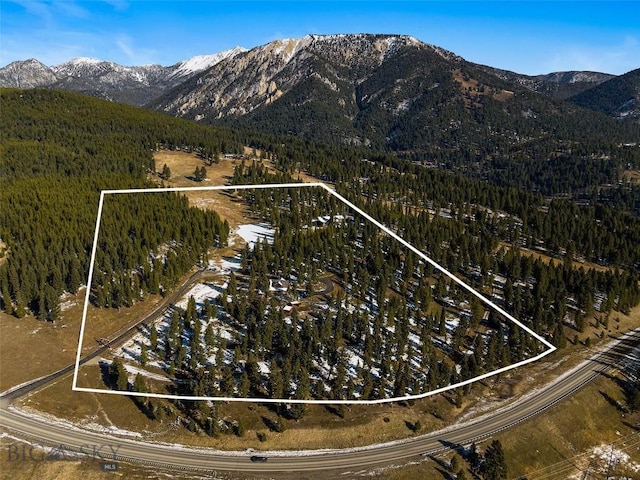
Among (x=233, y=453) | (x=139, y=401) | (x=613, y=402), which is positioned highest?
(x=139, y=401)

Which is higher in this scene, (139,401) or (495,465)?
(139,401)

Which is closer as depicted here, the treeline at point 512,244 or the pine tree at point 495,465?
the pine tree at point 495,465

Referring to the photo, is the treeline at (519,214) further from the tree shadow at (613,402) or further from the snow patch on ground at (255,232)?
the tree shadow at (613,402)

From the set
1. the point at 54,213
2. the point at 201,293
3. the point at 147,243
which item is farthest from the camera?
the point at 54,213

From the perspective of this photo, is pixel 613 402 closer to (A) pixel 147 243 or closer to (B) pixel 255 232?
(B) pixel 255 232

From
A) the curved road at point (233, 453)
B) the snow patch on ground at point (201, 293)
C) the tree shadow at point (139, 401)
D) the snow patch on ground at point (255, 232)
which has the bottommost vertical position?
the curved road at point (233, 453)

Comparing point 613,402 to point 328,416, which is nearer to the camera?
point 328,416

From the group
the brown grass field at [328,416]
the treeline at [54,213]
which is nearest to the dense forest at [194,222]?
the treeline at [54,213]

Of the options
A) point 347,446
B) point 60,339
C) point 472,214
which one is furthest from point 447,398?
point 472,214

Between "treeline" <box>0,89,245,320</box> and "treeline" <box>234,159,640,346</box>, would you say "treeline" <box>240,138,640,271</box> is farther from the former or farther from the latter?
"treeline" <box>0,89,245,320</box>

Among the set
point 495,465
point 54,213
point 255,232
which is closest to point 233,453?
point 495,465

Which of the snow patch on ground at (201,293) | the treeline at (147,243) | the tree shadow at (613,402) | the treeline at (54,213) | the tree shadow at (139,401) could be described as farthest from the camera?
the snow patch on ground at (201,293)
